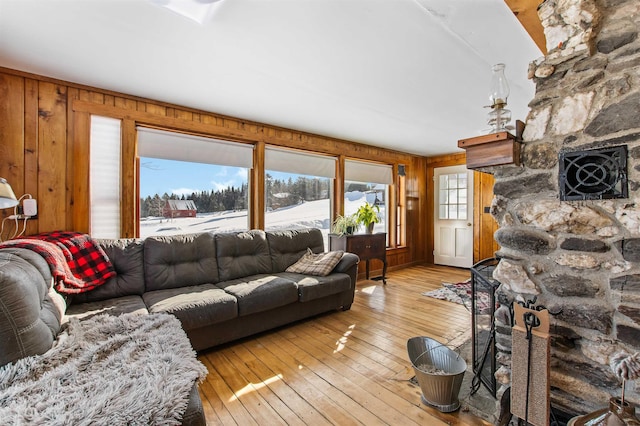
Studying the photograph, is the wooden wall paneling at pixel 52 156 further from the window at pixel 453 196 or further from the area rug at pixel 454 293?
the window at pixel 453 196

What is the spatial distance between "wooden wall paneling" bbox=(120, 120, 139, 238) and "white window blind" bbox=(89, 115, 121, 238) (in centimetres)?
4

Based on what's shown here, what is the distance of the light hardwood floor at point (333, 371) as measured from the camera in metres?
1.66

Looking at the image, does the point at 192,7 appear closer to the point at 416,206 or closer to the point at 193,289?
the point at 193,289

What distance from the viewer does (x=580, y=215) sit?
4.18 ft

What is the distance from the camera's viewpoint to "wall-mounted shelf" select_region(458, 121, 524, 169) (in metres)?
1.40

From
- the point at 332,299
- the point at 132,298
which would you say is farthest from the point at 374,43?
the point at 132,298

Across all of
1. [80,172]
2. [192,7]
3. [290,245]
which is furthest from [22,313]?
[290,245]

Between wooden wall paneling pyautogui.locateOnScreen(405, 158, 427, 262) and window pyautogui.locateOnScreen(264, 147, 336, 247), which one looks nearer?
window pyautogui.locateOnScreen(264, 147, 336, 247)

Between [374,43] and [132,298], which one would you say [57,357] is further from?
[374,43]

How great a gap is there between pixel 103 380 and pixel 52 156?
7.80 feet

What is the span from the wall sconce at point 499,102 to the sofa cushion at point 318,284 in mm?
2013

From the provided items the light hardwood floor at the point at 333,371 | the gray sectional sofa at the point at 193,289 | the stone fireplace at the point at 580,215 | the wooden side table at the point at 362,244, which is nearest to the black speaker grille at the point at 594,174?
the stone fireplace at the point at 580,215

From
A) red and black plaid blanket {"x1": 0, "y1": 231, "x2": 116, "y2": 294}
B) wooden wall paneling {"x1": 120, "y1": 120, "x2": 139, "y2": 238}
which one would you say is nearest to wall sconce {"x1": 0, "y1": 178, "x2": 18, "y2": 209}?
red and black plaid blanket {"x1": 0, "y1": 231, "x2": 116, "y2": 294}

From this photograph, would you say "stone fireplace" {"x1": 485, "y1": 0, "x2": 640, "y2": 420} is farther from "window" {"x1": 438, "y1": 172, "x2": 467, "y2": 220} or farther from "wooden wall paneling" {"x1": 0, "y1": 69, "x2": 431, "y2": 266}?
"window" {"x1": 438, "y1": 172, "x2": 467, "y2": 220}
